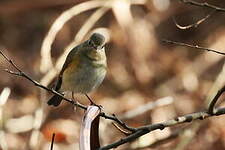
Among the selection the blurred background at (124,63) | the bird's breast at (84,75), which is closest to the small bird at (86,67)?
the bird's breast at (84,75)

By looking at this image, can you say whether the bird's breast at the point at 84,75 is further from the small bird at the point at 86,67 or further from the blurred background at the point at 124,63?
the blurred background at the point at 124,63

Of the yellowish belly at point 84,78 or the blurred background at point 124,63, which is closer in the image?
the yellowish belly at point 84,78

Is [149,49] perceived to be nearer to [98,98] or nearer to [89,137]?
[98,98]

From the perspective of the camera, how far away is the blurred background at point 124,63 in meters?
6.96

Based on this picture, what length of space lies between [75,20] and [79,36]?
2.31 metres

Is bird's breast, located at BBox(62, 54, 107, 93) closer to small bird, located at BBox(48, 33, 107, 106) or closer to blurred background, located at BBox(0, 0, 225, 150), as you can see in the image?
small bird, located at BBox(48, 33, 107, 106)

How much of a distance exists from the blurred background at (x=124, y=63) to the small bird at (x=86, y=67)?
7.90 feet

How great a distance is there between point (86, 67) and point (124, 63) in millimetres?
4199

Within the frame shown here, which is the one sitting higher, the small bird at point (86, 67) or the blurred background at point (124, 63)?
the blurred background at point (124, 63)

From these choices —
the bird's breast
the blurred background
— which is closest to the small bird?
the bird's breast

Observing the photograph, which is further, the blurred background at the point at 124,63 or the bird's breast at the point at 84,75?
the blurred background at the point at 124,63

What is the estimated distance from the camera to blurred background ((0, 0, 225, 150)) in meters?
6.96

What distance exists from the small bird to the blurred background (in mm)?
2409

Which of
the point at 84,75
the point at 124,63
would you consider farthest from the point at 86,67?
the point at 124,63
